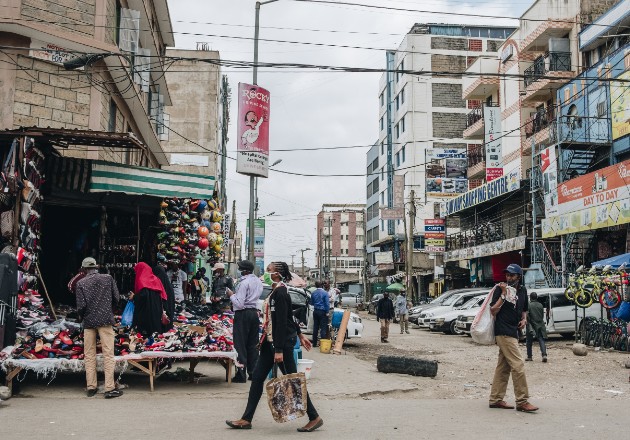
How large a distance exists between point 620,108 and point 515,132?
39.8ft

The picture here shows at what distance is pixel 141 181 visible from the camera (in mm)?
12055

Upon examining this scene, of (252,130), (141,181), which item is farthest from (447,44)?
(141,181)

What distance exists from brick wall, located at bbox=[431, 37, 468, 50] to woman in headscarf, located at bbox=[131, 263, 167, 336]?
55.7m

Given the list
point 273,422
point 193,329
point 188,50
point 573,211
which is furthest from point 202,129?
point 273,422

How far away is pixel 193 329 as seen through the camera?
35.2 feet

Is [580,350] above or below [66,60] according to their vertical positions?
below

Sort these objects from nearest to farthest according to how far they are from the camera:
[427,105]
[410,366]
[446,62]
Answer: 1. [410,366]
2. [427,105]
3. [446,62]

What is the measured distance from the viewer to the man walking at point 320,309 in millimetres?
18219

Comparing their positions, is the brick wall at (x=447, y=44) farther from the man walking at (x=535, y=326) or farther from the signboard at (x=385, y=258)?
the man walking at (x=535, y=326)

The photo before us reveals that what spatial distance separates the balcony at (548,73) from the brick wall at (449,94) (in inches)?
960

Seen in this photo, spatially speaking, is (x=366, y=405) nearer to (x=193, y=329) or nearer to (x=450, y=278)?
(x=193, y=329)

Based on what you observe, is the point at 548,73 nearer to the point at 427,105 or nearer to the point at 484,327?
the point at 427,105

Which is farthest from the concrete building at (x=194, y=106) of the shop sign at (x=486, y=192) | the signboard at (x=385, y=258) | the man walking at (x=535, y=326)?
the man walking at (x=535, y=326)

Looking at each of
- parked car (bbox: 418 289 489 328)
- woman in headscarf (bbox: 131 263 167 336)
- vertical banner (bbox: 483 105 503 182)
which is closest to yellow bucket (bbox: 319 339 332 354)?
woman in headscarf (bbox: 131 263 167 336)
